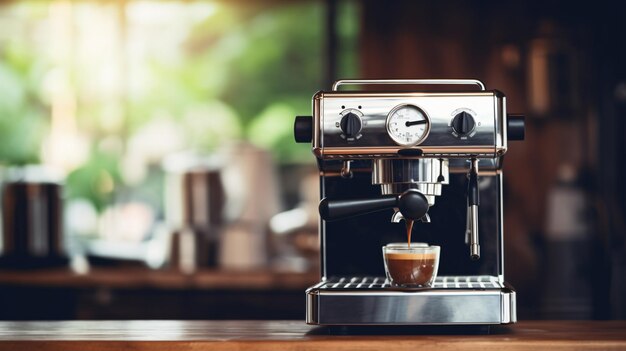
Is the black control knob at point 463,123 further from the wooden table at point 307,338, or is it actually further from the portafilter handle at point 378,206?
the wooden table at point 307,338

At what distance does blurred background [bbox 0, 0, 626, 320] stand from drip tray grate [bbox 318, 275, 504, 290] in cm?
144

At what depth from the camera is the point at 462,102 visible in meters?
1.47

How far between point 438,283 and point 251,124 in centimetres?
227

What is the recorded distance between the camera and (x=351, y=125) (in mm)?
1466

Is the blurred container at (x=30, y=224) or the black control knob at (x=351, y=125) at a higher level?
the black control knob at (x=351, y=125)

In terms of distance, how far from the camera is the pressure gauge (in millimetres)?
1462

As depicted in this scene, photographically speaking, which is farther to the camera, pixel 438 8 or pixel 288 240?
pixel 438 8

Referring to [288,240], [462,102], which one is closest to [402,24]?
[288,240]

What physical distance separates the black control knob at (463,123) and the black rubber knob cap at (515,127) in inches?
3.2

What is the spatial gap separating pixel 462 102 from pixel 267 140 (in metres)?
2.33

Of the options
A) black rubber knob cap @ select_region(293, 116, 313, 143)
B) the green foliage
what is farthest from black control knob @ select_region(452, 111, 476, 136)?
the green foliage

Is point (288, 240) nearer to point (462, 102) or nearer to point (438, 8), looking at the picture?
point (438, 8)

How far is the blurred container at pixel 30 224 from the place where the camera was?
3068 millimetres

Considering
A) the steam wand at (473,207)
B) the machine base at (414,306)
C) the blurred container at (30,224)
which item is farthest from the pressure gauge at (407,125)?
the blurred container at (30,224)
